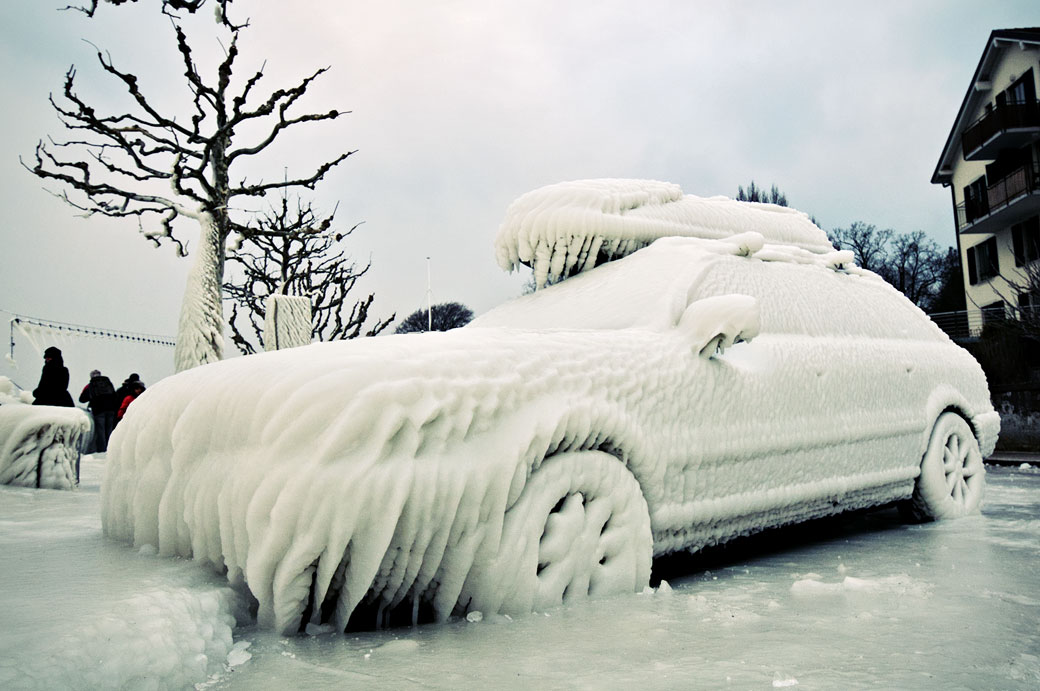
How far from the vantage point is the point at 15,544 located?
2139 mm

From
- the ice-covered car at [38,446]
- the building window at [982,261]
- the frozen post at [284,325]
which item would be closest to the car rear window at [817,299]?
the ice-covered car at [38,446]

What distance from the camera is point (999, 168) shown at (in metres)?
22.3

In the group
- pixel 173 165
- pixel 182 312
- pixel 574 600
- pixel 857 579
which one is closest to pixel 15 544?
pixel 574 600

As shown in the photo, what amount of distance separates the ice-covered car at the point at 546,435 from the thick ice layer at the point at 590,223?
0.03 feet

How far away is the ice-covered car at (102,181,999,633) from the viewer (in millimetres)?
1575

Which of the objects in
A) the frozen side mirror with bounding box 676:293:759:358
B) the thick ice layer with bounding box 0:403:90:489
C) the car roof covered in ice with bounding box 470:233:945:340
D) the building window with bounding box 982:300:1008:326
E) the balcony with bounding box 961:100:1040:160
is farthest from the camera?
the balcony with bounding box 961:100:1040:160

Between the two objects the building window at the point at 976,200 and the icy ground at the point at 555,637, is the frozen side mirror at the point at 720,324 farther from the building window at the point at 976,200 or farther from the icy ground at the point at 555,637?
the building window at the point at 976,200

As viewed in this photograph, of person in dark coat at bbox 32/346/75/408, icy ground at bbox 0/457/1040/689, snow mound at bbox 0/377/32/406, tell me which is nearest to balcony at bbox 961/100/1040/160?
icy ground at bbox 0/457/1040/689

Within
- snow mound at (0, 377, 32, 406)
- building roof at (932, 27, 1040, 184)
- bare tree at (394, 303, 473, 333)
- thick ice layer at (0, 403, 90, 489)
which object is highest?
building roof at (932, 27, 1040, 184)

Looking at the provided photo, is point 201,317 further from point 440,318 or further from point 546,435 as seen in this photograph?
point 440,318

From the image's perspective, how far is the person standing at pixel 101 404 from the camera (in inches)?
388

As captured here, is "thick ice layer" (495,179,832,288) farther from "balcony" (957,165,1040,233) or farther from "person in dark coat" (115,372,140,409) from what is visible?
"balcony" (957,165,1040,233)

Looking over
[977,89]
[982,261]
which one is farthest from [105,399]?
[982,261]

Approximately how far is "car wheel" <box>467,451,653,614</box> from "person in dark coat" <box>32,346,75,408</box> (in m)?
5.08
